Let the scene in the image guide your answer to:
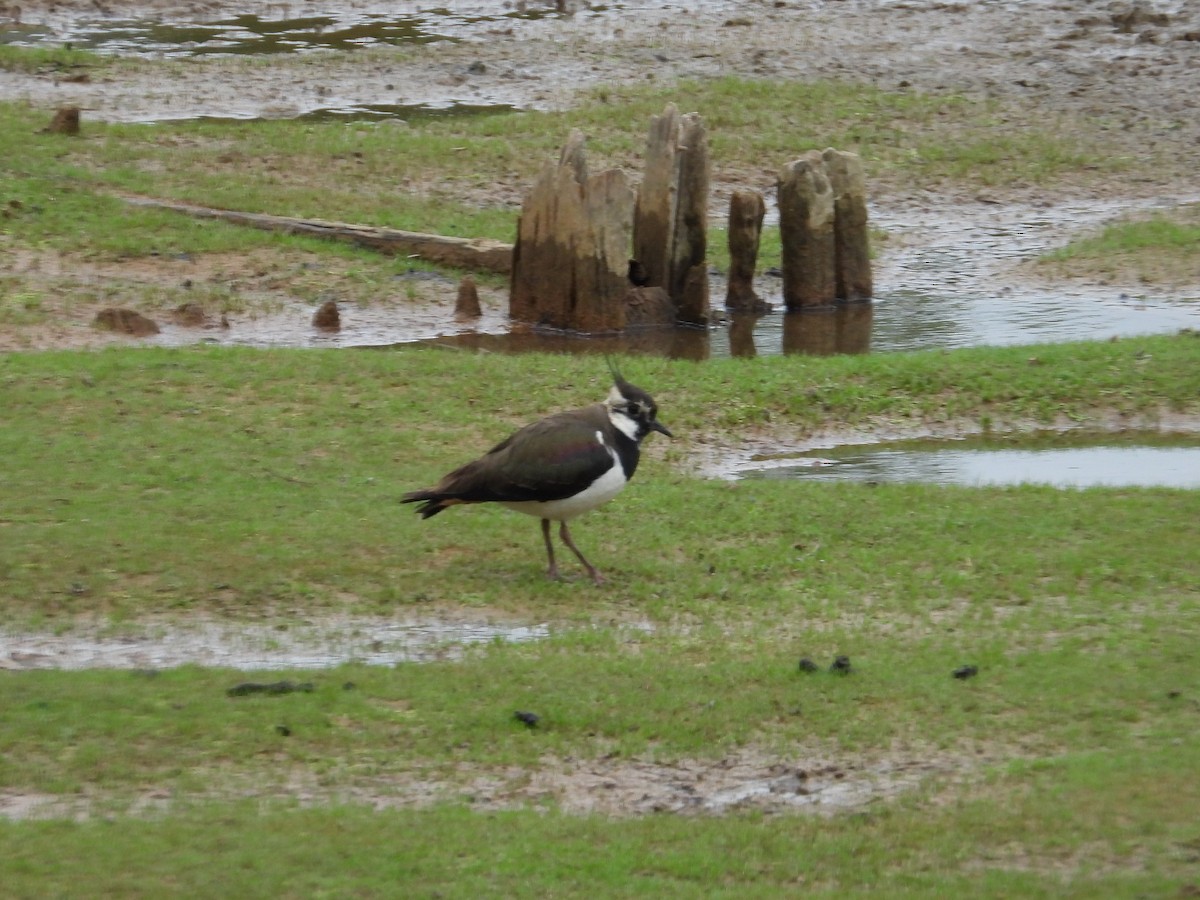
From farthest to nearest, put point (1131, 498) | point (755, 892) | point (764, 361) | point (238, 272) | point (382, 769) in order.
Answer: point (238, 272) → point (764, 361) → point (1131, 498) → point (382, 769) → point (755, 892)

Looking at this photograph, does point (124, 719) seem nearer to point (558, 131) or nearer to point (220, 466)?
point (220, 466)

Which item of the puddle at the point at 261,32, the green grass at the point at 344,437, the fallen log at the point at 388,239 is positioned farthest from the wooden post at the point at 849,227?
the puddle at the point at 261,32

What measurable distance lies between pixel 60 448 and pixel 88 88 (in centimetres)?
1295

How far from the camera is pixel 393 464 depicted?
37.8ft

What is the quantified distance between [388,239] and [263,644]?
29.4 ft

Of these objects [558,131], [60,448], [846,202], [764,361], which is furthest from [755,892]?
[558,131]

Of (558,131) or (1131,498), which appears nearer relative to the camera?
(1131,498)

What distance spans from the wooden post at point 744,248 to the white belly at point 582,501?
277 inches

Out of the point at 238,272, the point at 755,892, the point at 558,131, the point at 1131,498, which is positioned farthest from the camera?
the point at 558,131

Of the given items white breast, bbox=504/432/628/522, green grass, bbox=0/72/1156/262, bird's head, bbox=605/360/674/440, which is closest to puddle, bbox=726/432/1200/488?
bird's head, bbox=605/360/674/440

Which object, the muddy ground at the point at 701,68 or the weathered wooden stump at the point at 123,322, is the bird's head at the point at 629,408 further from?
the weathered wooden stump at the point at 123,322

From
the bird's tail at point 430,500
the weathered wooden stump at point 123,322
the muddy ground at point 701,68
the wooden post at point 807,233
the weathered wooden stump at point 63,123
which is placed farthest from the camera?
the weathered wooden stump at point 63,123

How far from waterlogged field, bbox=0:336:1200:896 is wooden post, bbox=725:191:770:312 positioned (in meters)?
3.52

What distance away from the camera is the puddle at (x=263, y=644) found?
337 inches
